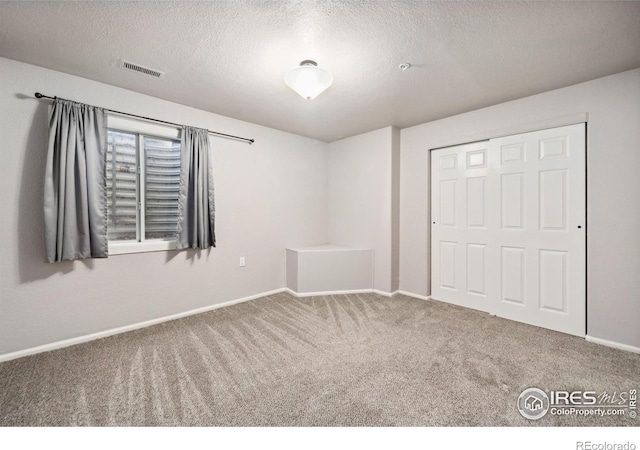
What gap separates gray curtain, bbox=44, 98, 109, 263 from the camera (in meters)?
2.28

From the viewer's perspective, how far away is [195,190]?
304 centimetres

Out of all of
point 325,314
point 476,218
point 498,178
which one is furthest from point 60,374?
point 498,178

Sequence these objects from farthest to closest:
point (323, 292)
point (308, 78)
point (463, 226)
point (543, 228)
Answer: point (323, 292), point (463, 226), point (543, 228), point (308, 78)

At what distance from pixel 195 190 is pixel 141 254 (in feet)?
2.79

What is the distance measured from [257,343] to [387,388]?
1.19 m

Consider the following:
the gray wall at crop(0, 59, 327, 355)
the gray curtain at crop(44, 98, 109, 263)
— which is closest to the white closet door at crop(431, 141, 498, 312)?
the gray wall at crop(0, 59, 327, 355)

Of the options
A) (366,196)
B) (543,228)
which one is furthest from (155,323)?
(543,228)

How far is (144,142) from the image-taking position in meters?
2.92

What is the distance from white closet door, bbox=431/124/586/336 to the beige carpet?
317 mm

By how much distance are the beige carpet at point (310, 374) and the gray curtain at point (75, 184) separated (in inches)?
35.6

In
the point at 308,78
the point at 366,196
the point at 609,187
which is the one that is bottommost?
the point at 609,187

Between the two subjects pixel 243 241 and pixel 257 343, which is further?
pixel 243 241

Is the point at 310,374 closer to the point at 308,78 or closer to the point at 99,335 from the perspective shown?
the point at 99,335
